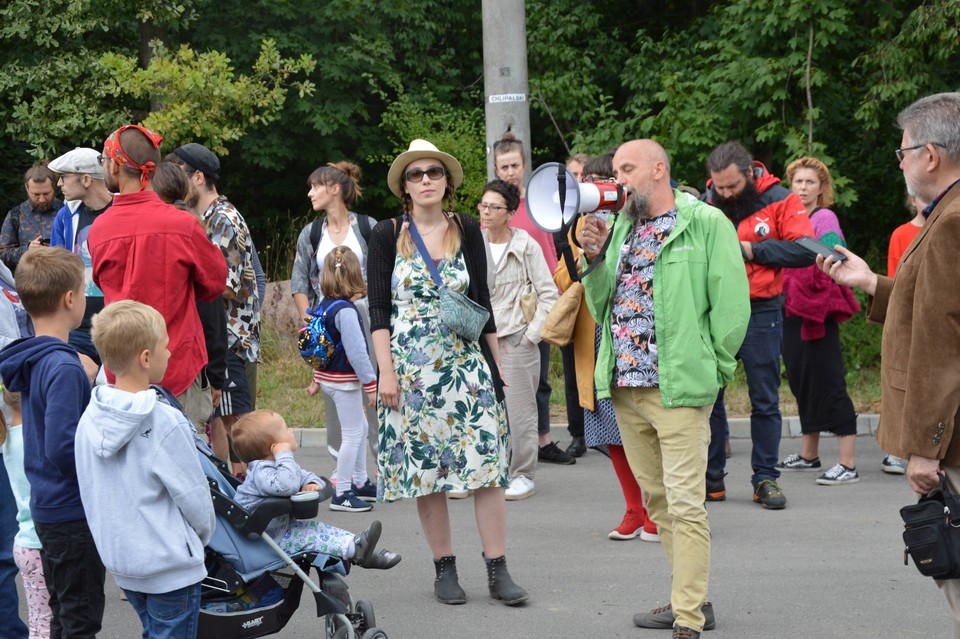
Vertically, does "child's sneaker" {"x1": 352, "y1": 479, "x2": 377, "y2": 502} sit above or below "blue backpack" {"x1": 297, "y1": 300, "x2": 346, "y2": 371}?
below

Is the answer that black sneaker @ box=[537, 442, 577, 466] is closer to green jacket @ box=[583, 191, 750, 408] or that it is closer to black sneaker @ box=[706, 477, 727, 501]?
black sneaker @ box=[706, 477, 727, 501]

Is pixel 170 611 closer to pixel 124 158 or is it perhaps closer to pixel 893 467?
pixel 124 158

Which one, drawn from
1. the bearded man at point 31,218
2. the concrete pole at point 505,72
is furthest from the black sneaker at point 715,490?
the bearded man at point 31,218

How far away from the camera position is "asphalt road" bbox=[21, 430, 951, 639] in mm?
5156

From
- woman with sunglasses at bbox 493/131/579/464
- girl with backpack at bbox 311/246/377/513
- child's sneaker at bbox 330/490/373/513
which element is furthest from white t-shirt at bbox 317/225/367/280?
child's sneaker at bbox 330/490/373/513

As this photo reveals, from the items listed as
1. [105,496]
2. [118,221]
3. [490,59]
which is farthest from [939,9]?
[105,496]

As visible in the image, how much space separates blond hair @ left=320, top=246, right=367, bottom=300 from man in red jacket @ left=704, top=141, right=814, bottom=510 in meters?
2.28

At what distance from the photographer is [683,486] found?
472 cm

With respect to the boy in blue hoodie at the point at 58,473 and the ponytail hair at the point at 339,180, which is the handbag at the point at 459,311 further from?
the ponytail hair at the point at 339,180

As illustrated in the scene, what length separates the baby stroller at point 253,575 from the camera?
13.7ft

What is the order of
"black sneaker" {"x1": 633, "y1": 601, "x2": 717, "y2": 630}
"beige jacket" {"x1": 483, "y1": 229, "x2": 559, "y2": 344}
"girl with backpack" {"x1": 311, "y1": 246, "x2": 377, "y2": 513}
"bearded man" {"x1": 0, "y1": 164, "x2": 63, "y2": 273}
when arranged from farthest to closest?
"bearded man" {"x1": 0, "y1": 164, "x2": 63, "y2": 273} → "beige jacket" {"x1": 483, "y1": 229, "x2": 559, "y2": 344} → "girl with backpack" {"x1": 311, "y1": 246, "x2": 377, "y2": 513} → "black sneaker" {"x1": 633, "y1": 601, "x2": 717, "y2": 630}

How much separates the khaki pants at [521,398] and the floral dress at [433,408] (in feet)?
7.19

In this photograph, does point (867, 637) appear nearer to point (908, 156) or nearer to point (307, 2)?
point (908, 156)

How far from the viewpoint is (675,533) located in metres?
4.73
